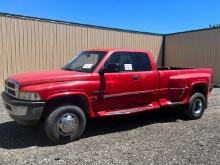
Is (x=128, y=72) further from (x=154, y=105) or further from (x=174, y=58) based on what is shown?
(x=174, y=58)

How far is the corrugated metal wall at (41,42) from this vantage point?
1410cm

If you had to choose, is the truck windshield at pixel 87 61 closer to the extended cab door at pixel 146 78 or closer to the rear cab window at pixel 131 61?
the rear cab window at pixel 131 61

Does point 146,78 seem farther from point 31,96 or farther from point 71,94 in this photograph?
point 31,96

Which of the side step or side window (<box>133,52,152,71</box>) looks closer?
the side step

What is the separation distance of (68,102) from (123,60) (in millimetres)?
1774

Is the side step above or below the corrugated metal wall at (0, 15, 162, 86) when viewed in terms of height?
below

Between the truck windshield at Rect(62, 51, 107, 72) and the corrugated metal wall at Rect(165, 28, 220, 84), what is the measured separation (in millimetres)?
12072

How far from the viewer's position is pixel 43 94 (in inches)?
227

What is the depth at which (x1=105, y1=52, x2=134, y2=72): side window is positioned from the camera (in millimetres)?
7108

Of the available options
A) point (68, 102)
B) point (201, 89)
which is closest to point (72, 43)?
point (201, 89)

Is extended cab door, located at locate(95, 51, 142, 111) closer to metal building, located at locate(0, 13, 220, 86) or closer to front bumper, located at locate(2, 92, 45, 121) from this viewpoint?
front bumper, located at locate(2, 92, 45, 121)

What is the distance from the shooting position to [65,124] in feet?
19.9

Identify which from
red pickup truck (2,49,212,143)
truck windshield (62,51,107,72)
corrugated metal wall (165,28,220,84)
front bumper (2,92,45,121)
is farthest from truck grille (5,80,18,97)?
corrugated metal wall (165,28,220,84)

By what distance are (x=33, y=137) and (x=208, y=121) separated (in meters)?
4.48
